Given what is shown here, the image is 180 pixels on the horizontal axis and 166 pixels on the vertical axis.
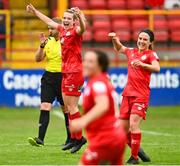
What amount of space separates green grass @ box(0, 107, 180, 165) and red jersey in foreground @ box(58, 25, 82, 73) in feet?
4.80

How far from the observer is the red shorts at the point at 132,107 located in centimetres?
1259

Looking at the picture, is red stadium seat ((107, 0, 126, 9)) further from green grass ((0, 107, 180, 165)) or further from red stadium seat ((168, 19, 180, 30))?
green grass ((0, 107, 180, 165))

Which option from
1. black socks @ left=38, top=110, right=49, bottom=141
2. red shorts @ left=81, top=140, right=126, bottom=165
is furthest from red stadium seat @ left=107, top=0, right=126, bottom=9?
red shorts @ left=81, top=140, right=126, bottom=165

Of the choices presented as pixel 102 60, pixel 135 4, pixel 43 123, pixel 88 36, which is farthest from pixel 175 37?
pixel 102 60

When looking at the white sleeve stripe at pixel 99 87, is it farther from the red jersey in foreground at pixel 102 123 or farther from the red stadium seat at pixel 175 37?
the red stadium seat at pixel 175 37

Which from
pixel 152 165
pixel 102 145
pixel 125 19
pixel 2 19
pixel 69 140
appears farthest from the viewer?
pixel 125 19

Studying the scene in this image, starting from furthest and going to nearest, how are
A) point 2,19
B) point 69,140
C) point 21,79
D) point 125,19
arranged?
point 125,19 < point 2,19 < point 21,79 < point 69,140

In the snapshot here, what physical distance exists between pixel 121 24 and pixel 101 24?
0.87 m

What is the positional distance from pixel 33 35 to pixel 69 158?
14.6 meters

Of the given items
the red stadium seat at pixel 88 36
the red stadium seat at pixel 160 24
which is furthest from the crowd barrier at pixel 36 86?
the red stadium seat at pixel 160 24

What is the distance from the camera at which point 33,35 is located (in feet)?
90.4

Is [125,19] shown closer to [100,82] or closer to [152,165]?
[152,165]

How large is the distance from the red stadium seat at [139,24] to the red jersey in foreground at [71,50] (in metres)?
14.6

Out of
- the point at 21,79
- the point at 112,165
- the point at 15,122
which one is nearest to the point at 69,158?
the point at 112,165
